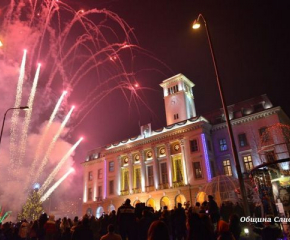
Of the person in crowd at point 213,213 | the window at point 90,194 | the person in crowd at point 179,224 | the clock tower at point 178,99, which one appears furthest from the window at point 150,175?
the person in crowd at point 213,213

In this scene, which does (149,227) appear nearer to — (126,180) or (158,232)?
(158,232)

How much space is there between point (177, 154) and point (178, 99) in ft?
35.6

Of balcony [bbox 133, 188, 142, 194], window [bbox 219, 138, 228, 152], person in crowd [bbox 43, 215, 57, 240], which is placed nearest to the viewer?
person in crowd [bbox 43, 215, 57, 240]

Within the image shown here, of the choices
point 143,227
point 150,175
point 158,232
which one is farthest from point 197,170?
point 158,232

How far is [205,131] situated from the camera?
36031 millimetres

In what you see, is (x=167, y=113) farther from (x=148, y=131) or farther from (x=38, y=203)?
(x=38, y=203)

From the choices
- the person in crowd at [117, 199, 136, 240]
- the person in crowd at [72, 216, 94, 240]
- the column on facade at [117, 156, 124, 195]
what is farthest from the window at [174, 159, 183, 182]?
the person in crowd at [72, 216, 94, 240]

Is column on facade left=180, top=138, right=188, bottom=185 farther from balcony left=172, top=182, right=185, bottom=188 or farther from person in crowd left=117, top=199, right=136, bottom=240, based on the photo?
person in crowd left=117, top=199, right=136, bottom=240

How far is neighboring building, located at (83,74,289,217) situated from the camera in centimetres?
3328

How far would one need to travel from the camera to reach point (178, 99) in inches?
1693

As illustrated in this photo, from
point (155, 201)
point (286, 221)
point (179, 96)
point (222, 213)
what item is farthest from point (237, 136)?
point (286, 221)

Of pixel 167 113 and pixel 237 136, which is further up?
pixel 167 113

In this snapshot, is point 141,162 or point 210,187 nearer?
point 210,187

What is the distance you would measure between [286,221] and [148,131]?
32.2 meters
